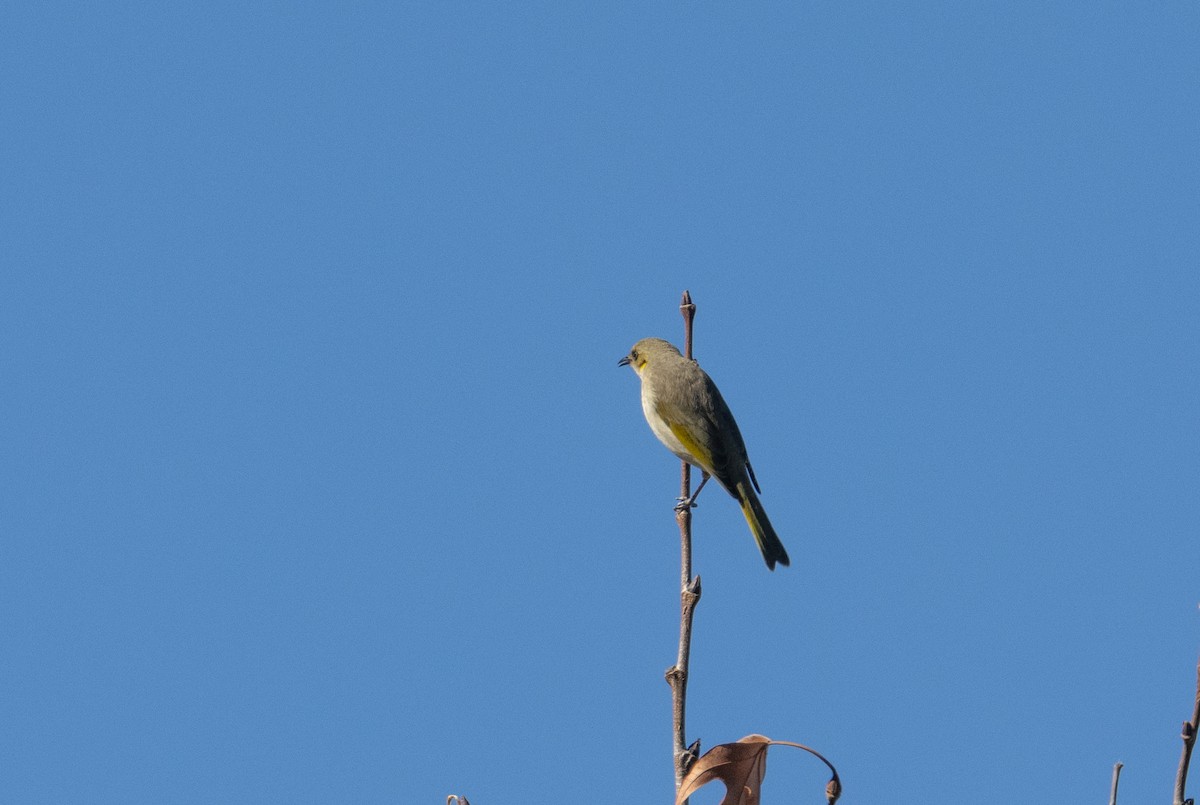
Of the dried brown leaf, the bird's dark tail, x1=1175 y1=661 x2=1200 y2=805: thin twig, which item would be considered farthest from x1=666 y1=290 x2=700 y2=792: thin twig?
the bird's dark tail

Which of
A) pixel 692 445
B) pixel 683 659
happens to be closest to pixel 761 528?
pixel 692 445

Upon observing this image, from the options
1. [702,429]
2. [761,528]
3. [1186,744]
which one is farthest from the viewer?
[702,429]

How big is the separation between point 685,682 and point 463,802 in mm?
625

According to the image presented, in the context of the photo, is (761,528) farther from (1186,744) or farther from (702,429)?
(1186,744)

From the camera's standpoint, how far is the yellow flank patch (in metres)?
8.97

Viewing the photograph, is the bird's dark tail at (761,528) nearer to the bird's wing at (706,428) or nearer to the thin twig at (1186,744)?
the bird's wing at (706,428)

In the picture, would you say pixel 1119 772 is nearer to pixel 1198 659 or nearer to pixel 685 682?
pixel 1198 659

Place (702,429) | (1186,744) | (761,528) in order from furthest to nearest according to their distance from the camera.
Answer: (702,429), (761,528), (1186,744)

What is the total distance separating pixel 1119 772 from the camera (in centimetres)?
263

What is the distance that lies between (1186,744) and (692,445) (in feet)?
21.2

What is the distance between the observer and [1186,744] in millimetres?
2635

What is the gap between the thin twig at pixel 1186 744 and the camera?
8.27ft

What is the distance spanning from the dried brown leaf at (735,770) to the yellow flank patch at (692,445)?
6.20 metres

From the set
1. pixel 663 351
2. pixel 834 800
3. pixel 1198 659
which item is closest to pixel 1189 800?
pixel 1198 659
